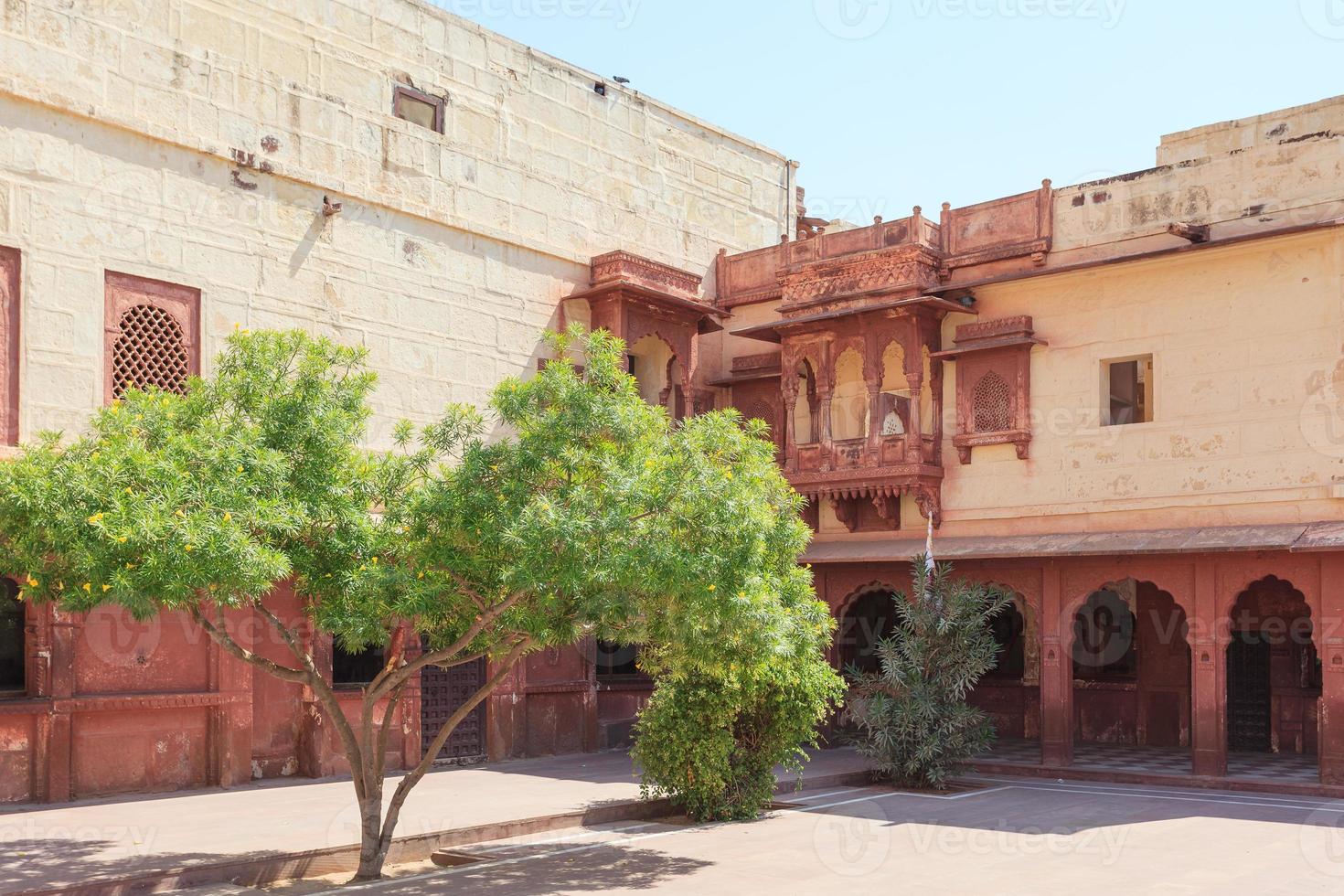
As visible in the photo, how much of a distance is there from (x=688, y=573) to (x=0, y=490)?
15.7ft

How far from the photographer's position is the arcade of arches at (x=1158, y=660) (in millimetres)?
14461

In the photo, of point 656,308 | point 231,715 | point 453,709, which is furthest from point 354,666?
point 656,308

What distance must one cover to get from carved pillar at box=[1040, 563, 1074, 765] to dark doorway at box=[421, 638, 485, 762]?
276 inches

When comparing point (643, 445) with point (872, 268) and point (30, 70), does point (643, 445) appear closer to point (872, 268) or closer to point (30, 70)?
point (30, 70)

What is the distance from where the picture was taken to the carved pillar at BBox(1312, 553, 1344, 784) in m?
13.6

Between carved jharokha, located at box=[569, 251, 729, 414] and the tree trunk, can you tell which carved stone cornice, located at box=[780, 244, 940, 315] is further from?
the tree trunk

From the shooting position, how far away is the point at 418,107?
1652cm

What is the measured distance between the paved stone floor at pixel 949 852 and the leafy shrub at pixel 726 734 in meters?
0.34

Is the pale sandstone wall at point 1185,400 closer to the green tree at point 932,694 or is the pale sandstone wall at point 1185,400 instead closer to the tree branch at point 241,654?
the green tree at point 932,694

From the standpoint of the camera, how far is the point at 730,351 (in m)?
19.9

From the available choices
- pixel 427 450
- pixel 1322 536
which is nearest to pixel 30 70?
pixel 427 450

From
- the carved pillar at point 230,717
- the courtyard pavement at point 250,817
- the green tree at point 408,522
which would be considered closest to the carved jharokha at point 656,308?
the courtyard pavement at point 250,817
